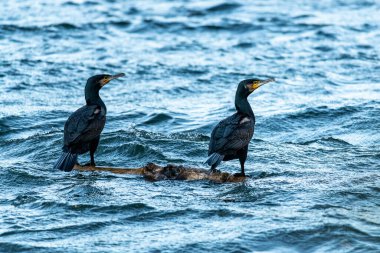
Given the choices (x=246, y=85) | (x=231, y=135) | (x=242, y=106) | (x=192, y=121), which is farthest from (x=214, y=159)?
(x=192, y=121)

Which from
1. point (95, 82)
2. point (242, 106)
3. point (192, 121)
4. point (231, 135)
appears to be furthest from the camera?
point (192, 121)

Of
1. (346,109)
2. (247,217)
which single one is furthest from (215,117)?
(247,217)

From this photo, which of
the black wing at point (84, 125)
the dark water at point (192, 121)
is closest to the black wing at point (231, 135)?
the dark water at point (192, 121)

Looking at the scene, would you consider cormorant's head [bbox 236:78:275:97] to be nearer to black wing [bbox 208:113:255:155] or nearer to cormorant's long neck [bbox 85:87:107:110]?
black wing [bbox 208:113:255:155]

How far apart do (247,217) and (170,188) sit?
1458mm

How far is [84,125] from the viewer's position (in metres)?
11.5

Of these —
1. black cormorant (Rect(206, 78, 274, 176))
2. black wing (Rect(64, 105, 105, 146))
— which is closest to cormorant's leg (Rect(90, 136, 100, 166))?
black wing (Rect(64, 105, 105, 146))

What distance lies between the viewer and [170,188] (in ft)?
34.5

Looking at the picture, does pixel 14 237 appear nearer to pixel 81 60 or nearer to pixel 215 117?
pixel 215 117

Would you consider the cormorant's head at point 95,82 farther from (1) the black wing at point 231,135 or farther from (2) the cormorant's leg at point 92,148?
(1) the black wing at point 231,135

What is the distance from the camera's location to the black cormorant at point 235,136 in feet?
36.2

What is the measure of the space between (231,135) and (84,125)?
1839 millimetres

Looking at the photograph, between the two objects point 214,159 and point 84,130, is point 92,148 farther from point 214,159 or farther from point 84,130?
point 214,159

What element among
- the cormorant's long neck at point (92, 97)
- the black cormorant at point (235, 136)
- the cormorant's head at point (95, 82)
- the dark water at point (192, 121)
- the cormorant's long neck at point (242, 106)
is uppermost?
the cormorant's head at point (95, 82)
